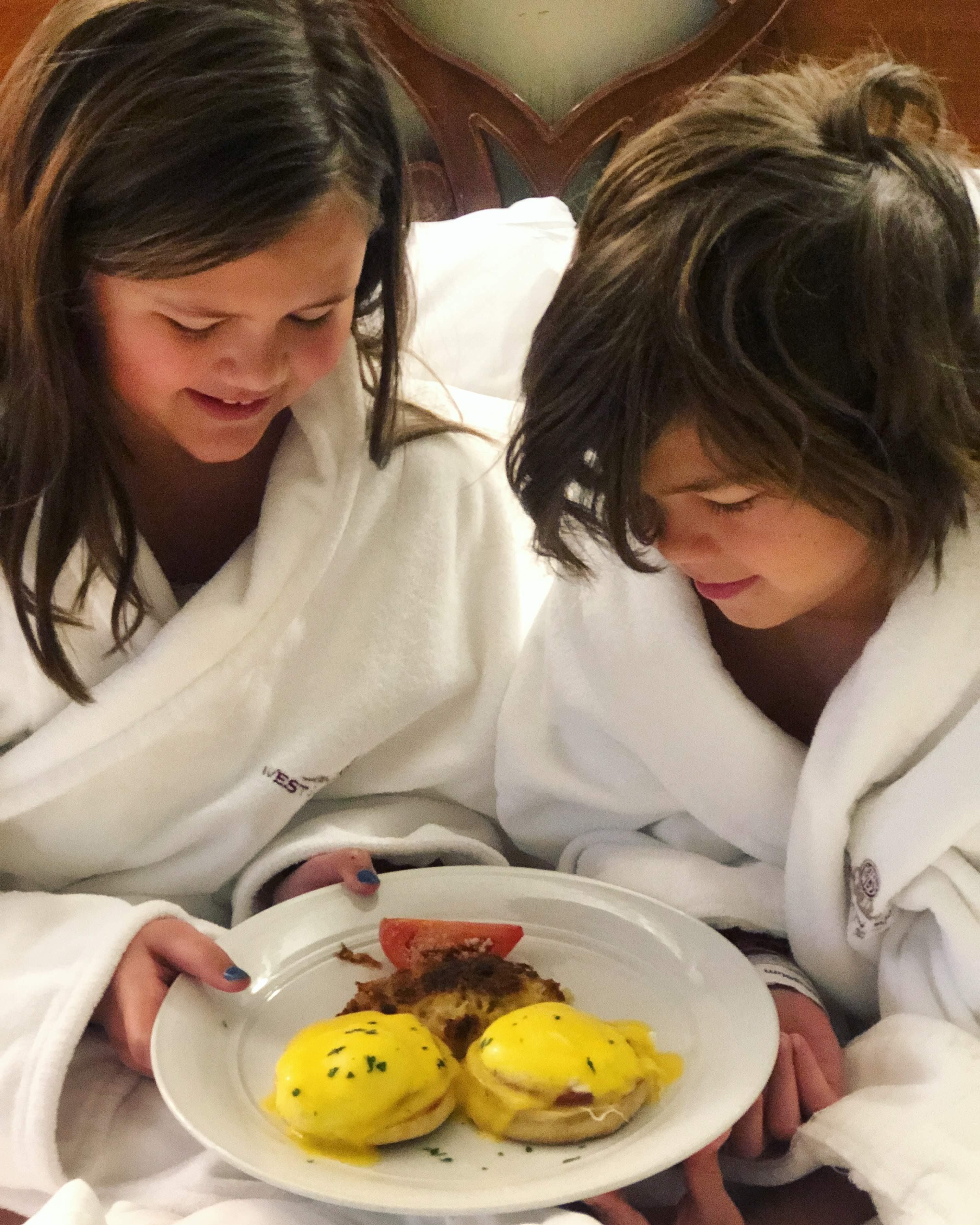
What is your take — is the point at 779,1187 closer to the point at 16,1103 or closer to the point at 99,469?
the point at 16,1103

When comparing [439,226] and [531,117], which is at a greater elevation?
[531,117]

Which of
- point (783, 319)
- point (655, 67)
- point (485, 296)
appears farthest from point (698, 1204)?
point (655, 67)

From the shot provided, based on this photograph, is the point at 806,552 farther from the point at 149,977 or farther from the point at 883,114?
the point at 149,977

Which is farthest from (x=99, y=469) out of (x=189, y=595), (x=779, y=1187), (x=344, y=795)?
(x=779, y=1187)

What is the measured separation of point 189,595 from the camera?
1007mm

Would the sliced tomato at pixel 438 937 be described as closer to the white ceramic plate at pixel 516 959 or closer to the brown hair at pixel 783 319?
the white ceramic plate at pixel 516 959

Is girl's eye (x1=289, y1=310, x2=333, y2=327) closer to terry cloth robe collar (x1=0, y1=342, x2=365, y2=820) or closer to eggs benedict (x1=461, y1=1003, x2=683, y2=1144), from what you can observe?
terry cloth robe collar (x1=0, y1=342, x2=365, y2=820)

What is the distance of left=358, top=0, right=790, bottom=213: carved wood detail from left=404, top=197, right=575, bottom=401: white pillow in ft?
0.79

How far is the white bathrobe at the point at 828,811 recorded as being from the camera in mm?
723

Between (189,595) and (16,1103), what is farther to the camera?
(189,595)

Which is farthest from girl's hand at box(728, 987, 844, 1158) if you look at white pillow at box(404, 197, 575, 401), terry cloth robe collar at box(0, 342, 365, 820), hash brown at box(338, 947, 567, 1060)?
white pillow at box(404, 197, 575, 401)

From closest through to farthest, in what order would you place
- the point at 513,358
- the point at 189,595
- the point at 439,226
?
1. the point at 189,595
2. the point at 513,358
3. the point at 439,226

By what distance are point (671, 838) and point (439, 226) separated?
842 mm

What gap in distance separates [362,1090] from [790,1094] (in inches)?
11.0
